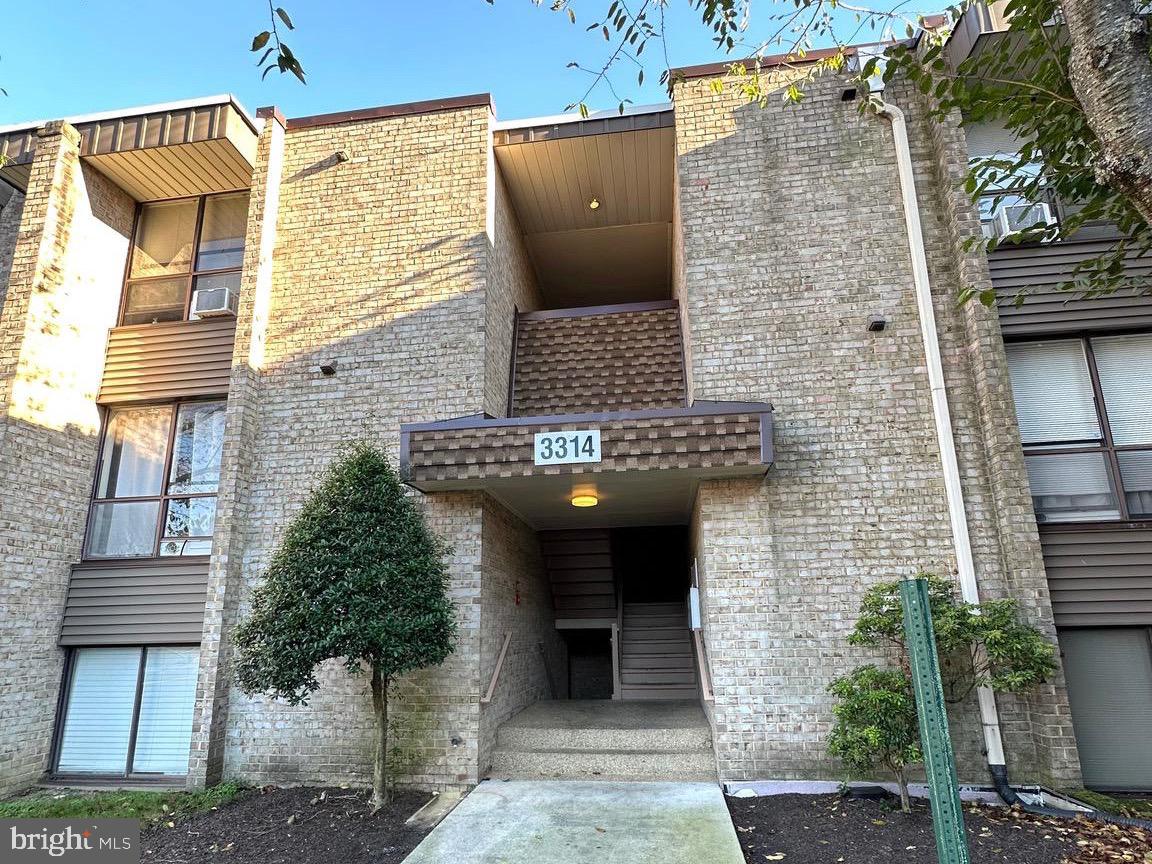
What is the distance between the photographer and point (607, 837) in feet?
16.1

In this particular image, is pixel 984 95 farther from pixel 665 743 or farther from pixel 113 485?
pixel 113 485

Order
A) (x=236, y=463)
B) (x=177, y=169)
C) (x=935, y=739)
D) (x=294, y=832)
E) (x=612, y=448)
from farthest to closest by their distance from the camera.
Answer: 1. (x=177, y=169)
2. (x=236, y=463)
3. (x=612, y=448)
4. (x=294, y=832)
5. (x=935, y=739)

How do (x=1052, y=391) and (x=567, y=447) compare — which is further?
(x=1052, y=391)

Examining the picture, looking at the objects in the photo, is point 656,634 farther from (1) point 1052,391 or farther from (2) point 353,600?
(1) point 1052,391

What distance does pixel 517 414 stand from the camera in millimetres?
8344

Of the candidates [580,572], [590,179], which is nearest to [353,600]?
[580,572]

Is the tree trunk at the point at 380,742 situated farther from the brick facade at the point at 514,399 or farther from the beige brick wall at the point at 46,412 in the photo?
the beige brick wall at the point at 46,412

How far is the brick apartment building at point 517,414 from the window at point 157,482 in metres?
0.05

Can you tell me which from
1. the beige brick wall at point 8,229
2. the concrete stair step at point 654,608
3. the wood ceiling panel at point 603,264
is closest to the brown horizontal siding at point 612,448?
the wood ceiling panel at point 603,264

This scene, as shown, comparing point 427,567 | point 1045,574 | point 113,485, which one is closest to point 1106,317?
point 1045,574

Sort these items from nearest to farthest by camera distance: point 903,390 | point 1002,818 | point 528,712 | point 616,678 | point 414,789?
1. point 1002,818
2. point 414,789
3. point 903,390
4. point 528,712
5. point 616,678

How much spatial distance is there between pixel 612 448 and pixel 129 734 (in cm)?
662

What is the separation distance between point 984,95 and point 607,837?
6.96 metres

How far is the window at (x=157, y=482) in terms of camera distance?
7.98 metres
